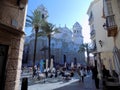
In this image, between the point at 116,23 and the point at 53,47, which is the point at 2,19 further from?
the point at 53,47

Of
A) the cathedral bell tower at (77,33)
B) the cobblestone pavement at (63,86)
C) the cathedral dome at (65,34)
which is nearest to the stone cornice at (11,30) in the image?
the cobblestone pavement at (63,86)

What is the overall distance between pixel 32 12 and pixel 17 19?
20.2 m

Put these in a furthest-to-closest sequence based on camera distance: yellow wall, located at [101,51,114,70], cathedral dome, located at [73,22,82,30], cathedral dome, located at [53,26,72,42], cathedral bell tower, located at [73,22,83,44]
Result: 1. cathedral dome, located at [73,22,82,30]
2. cathedral bell tower, located at [73,22,83,44]
3. cathedral dome, located at [53,26,72,42]
4. yellow wall, located at [101,51,114,70]

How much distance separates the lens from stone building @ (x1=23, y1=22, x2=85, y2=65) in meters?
52.1

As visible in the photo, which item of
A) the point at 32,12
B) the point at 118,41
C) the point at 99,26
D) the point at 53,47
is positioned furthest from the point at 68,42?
the point at 118,41

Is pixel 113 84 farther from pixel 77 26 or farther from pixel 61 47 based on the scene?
pixel 77 26

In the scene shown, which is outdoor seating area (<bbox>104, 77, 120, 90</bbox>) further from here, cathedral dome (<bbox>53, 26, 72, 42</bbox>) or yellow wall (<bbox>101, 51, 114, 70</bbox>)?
cathedral dome (<bbox>53, 26, 72, 42</bbox>)

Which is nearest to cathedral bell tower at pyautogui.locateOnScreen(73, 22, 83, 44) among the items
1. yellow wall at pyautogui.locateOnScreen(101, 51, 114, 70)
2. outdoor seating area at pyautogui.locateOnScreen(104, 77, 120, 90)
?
yellow wall at pyautogui.locateOnScreen(101, 51, 114, 70)

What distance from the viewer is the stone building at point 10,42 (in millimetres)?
5184

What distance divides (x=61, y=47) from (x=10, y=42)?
166ft

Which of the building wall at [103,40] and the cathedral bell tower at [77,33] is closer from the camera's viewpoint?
the building wall at [103,40]

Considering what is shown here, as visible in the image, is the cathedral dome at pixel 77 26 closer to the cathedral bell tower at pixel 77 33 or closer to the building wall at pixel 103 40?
the cathedral bell tower at pixel 77 33

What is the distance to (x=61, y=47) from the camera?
5597 cm

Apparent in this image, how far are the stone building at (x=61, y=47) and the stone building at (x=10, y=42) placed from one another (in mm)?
42959
